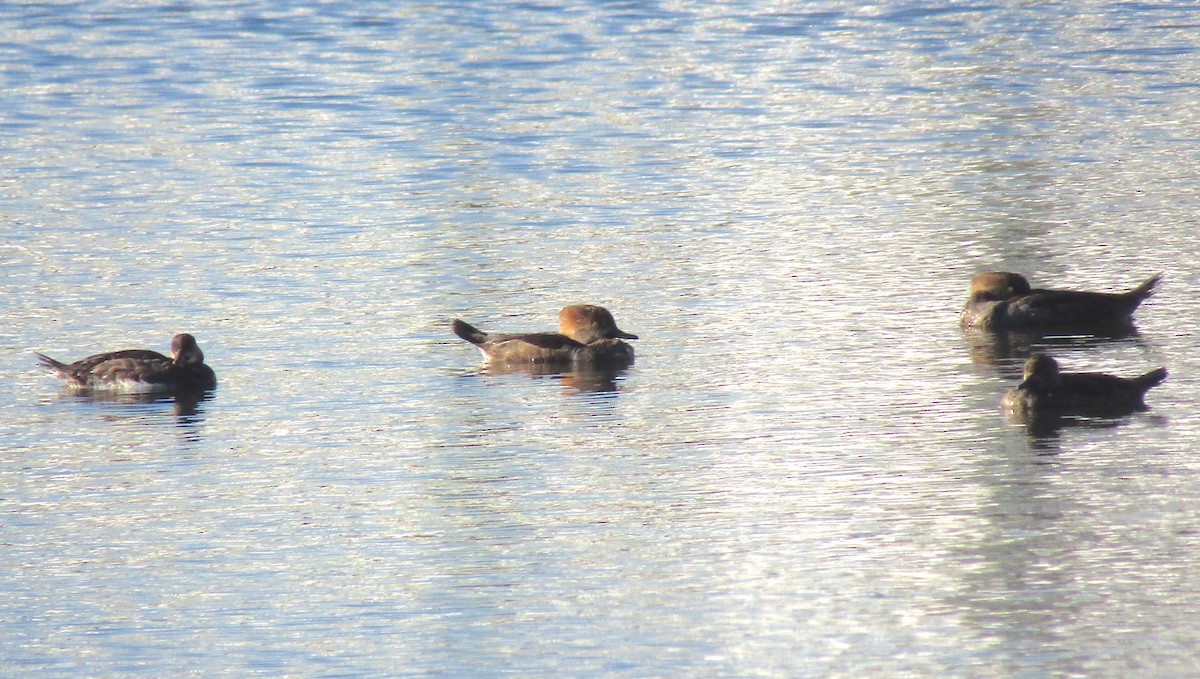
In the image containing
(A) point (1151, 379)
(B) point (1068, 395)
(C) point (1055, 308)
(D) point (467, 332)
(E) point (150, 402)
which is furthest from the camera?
(C) point (1055, 308)

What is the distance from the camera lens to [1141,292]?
16.2 meters

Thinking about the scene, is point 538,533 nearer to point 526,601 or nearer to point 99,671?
point 526,601

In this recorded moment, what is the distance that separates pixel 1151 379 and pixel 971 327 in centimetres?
267

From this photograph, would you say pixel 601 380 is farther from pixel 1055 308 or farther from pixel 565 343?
pixel 1055 308

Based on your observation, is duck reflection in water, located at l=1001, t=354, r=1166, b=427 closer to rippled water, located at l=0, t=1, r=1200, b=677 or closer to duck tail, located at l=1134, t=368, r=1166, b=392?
duck tail, located at l=1134, t=368, r=1166, b=392

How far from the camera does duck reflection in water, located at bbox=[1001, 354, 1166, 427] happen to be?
13.0 meters

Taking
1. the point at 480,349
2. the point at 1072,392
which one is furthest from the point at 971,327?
the point at 480,349

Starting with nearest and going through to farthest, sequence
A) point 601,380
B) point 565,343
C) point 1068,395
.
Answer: point 1068,395, point 601,380, point 565,343

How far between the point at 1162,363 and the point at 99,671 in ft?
27.6

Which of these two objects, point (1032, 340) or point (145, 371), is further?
point (1032, 340)

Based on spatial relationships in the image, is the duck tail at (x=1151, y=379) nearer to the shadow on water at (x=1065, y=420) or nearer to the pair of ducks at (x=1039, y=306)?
the shadow on water at (x=1065, y=420)

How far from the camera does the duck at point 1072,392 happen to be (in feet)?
42.8

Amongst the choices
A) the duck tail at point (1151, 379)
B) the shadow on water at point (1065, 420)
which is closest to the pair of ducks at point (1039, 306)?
the duck tail at point (1151, 379)

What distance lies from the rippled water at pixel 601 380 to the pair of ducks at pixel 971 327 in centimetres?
19
